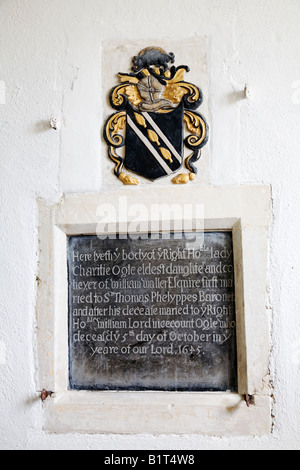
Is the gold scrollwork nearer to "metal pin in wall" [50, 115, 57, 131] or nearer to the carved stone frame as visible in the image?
"metal pin in wall" [50, 115, 57, 131]

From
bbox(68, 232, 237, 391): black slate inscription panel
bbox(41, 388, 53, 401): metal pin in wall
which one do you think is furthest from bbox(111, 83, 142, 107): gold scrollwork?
bbox(41, 388, 53, 401): metal pin in wall

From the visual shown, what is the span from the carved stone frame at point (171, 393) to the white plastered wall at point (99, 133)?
0.05 metres

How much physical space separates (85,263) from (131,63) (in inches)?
44.9

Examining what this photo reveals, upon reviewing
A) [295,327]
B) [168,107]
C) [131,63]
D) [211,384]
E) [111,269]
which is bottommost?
[211,384]

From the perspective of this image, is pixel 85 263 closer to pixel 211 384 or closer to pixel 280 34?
pixel 211 384

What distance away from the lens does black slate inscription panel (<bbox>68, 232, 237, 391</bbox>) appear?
82.1 inches

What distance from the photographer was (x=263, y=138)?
214 centimetres

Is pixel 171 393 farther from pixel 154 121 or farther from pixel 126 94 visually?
pixel 126 94

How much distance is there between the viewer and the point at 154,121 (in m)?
2.18

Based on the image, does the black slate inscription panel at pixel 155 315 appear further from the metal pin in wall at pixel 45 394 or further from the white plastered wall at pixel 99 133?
the white plastered wall at pixel 99 133

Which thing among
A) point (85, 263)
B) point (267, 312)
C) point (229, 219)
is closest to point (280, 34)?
point (229, 219)

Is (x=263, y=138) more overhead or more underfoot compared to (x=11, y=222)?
more overhead

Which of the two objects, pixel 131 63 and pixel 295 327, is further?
pixel 131 63

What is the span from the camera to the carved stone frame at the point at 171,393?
2008 millimetres
